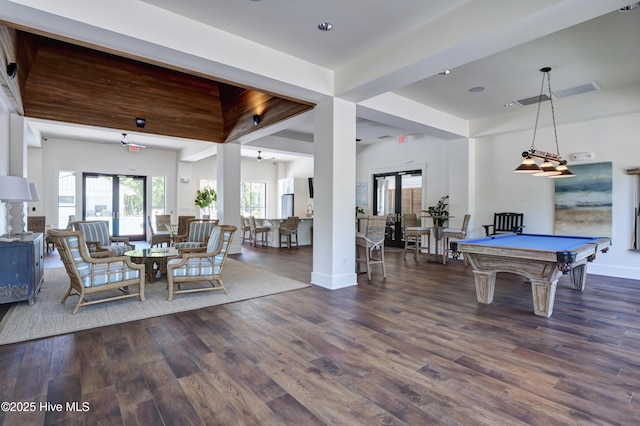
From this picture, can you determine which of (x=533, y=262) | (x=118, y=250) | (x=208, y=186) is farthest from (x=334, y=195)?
(x=208, y=186)

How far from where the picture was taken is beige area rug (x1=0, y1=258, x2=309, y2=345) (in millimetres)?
3158

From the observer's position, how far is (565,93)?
5.55 meters

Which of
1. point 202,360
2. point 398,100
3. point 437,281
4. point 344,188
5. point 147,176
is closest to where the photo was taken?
point 202,360

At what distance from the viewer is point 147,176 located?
11.6 m

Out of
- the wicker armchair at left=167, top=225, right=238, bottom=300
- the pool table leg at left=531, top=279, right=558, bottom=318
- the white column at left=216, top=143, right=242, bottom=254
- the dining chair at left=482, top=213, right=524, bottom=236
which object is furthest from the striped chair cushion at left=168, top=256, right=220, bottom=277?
the dining chair at left=482, top=213, right=524, bottom=236

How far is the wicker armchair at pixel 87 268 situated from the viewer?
11.5ft

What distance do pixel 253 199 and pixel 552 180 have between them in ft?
34.9

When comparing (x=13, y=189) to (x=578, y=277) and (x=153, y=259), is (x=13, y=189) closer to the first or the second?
(x=153, y=259)

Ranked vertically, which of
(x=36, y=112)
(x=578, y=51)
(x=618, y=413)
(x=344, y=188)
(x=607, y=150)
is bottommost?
(x=618, y=413)

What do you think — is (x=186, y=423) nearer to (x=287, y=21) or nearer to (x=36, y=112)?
(x=287, y=21)

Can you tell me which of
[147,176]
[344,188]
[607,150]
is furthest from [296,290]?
[147,176]

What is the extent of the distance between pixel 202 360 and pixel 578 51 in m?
5.60

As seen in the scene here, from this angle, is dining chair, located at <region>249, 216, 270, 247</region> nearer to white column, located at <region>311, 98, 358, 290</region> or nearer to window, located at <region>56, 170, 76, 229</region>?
white column, located at <region>311, 98, 358, 290</region>

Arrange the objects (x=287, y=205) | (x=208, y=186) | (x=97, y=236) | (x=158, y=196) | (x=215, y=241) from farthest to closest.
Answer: (x=287, y=205)
(x=208, y=186)
(x=158, y=196)
(x=97, y=236)
(x=215, y=241)
